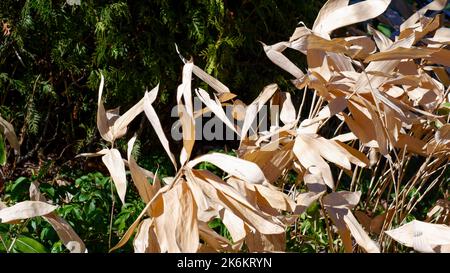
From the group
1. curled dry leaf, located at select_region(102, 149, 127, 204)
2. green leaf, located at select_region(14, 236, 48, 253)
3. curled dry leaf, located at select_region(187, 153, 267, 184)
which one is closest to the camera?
curled dry leaf, located at select_region(187, 153, 267, 184)

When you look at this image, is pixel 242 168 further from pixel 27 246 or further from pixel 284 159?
pixel 27 246

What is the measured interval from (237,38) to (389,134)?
1899mm

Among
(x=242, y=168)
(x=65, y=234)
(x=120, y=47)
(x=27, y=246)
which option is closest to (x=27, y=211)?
(x=65, y=234)

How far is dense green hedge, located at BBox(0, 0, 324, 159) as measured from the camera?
119 inches

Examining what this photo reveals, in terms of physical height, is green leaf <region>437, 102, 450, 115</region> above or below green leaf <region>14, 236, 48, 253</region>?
above

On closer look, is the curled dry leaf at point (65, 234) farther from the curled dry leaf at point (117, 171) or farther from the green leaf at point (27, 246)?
the green leaf at point (27, 246)

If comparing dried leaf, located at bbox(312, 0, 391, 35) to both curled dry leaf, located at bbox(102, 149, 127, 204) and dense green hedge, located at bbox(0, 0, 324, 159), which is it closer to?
curled dry leaf, located at bbox(102, 149, 127, 204)

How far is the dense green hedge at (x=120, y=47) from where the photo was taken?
3025 mm

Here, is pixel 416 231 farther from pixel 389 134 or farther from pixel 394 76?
pixel 394 76

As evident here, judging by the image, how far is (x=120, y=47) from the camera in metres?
3.01

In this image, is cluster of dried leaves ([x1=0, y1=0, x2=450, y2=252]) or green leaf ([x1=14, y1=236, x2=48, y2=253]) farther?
green leaf ([x1=14, y1=236, x2=48, y2=253])

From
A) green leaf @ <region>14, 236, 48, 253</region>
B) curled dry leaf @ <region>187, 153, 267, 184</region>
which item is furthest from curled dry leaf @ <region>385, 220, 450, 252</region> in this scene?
green leaf @ <region>14, 236, 48, 253</region>

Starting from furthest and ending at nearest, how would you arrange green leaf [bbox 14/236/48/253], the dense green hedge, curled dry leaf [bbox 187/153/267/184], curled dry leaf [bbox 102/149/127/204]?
1. the dense green hedge
2. green leaf [bbox 14/236/48/253]
3. curled dry leaf [bbox 102/149/127/204]
4. curled dry leaf [bbox 187/153/267/184]
